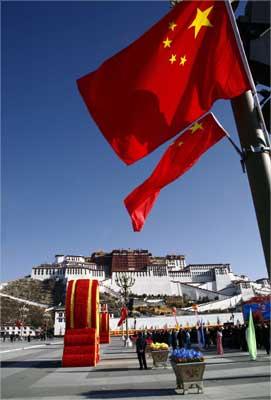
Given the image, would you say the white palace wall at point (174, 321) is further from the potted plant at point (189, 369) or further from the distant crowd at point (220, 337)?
the potted plant at point (189, 369)

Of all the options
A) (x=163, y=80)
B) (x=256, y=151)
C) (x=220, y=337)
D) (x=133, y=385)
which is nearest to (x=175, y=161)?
(x=163, y=80)

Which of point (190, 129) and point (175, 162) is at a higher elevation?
point (190, 129)

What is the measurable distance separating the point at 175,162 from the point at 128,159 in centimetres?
92

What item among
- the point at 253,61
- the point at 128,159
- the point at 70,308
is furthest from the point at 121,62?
the point at 70,308

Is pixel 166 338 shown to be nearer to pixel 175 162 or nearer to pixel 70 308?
pixel 70 308

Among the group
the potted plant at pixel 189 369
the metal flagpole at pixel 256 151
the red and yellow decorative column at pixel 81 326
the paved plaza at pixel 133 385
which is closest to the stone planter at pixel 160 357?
the paved plaza at pixel 133 385

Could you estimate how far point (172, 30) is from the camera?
475 cm

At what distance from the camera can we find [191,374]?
9406 millimetres

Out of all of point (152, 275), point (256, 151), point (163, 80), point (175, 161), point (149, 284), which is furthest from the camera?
point (152, 275)

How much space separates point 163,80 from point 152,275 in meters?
127

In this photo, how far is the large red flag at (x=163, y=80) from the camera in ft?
14.7

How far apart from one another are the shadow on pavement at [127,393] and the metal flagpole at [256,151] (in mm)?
7103

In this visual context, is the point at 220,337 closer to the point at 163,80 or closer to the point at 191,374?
the point at 191,374

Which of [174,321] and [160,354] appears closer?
[160,354]
